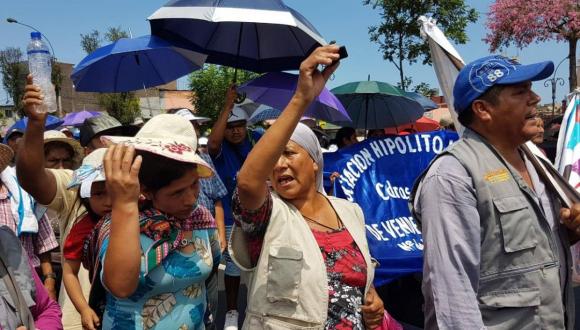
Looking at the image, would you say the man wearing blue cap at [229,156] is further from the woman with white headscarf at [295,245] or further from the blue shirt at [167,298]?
the blue shirt at [167,298]

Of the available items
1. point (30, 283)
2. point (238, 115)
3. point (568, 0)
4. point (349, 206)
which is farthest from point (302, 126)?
point (568, 0)

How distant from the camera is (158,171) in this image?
1.81m

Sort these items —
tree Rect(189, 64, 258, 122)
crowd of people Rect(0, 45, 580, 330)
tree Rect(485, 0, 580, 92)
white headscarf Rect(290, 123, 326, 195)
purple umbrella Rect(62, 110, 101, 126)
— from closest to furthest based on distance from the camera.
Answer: crowd of people Rect(0, 45, 580, 330), white headscarf Rect(290, 123, 326, 195), purple umbrella Rect(62, 110, 101, 126), tree Rect(485, 0, 580, 92), tree Rect(189, 64, 258, 122)

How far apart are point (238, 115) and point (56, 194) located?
242cm

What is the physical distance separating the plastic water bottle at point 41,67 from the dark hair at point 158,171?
2.84 ft

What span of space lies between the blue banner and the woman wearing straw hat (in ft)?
6.73

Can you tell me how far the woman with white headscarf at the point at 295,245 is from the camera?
178cm

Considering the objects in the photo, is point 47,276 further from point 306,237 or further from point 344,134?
point 344,134

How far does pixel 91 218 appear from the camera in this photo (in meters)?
2.59

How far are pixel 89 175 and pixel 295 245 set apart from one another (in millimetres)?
1080

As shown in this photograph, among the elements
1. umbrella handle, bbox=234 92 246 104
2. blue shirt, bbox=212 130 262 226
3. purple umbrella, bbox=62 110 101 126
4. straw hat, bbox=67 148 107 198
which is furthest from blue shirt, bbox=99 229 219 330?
purple umbrella, bbox=62 110 101 126

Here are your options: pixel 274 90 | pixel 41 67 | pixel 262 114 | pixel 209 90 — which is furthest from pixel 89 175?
pixel 209 90

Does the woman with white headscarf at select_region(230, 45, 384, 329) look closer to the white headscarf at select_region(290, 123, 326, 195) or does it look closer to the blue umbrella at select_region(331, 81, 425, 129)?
the white headscarf at select_region(290, 123, 326, 195)

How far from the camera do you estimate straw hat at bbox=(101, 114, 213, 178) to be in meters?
1.77
